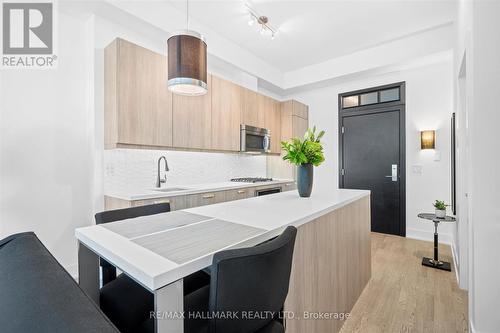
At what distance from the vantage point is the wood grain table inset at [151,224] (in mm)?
1019

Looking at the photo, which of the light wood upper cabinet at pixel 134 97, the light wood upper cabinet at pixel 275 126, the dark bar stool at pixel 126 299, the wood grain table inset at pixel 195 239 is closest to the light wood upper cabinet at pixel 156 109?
the light wood upper cabinet at pixel 134 97

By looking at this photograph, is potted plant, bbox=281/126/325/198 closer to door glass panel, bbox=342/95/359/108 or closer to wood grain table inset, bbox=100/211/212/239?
wood grain table inset, bbox=100/211/212/239

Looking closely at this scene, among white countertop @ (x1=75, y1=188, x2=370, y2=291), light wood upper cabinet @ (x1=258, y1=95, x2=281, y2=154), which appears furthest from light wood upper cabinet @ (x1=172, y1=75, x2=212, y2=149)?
white countertop @ (x1=75, y1=188, x2=370, y2=291)

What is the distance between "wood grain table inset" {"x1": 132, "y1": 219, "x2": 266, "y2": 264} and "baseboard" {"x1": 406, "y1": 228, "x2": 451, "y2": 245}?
388 centimetres

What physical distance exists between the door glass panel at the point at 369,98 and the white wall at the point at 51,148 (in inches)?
164

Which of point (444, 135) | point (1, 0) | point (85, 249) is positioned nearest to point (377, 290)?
point (85, 249)

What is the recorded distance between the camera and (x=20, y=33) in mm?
2309

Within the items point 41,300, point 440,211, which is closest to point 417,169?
point 440,211

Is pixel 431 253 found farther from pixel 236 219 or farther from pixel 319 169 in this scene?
pixel 236 219

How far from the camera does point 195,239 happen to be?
92cm

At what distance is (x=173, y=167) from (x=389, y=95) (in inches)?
146

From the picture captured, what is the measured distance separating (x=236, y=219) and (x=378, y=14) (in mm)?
3239

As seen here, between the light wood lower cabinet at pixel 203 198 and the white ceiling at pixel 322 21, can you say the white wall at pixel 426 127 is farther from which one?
the light wood lower cabinet at pixel 203 198

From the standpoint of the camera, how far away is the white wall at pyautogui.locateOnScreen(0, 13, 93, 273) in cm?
218
